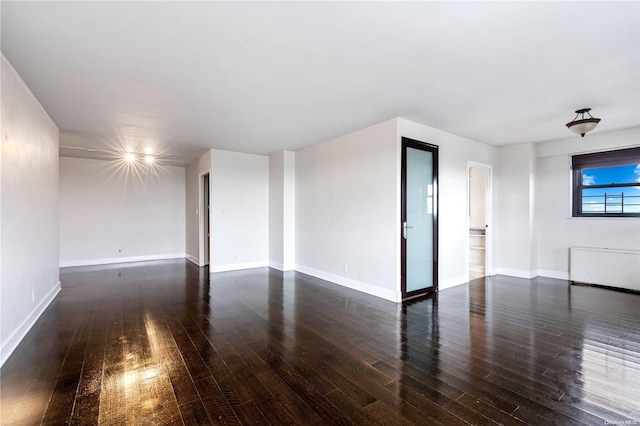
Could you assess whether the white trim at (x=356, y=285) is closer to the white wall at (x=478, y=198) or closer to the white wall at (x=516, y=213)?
the white wall at (x=516, y=213)

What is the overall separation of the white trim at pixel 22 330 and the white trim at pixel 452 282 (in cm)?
519

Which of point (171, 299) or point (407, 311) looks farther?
point (171, 299)

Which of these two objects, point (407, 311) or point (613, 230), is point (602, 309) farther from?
point (407, 311)

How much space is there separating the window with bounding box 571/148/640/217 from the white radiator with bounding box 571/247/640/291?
667 mm

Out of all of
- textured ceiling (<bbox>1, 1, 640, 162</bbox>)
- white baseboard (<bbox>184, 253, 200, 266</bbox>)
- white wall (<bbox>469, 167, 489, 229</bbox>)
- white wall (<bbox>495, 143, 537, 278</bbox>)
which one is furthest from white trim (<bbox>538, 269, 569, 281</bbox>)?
white baseboard (<bbox>184, 253, 200, 266</bbox>)

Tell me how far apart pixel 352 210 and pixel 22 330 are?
4270 mm

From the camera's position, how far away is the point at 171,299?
4.40m

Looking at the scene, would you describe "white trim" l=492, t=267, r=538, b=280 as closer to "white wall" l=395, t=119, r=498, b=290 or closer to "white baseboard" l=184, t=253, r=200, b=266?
"white wall" l=395, t=119, r=498, b=290

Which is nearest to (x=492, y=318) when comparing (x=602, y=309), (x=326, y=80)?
(x=602, y=309)

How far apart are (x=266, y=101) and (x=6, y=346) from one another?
11.3 ft

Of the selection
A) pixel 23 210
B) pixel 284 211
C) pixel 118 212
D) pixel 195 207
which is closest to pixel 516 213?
pixel 284 211

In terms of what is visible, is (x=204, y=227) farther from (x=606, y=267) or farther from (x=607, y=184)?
(x=607, y=184)

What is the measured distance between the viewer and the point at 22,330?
3021 millimetres

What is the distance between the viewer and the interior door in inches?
173
